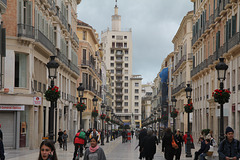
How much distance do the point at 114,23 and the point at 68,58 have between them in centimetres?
11325

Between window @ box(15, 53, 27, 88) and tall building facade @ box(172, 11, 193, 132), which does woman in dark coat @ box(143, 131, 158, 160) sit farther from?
tall building facade @ box(172, 11, 193, 132)

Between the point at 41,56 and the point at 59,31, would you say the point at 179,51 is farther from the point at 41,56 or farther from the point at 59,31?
the point at 41,56

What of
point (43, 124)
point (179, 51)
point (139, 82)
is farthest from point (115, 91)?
point (43, 124)

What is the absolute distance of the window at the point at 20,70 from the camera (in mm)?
32969

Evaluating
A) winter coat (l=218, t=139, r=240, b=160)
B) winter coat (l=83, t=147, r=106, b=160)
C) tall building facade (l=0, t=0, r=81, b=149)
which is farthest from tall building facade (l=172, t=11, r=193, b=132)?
winter coat (l=83, t=147, r=106, b=160)

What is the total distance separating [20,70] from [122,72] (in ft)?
423

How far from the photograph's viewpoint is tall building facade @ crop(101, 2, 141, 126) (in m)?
160

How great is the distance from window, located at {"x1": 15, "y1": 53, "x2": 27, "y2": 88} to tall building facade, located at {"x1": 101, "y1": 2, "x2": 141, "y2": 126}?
12582 centimetres

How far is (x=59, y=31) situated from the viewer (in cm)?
4550

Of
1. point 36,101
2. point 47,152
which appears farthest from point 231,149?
point 36,101

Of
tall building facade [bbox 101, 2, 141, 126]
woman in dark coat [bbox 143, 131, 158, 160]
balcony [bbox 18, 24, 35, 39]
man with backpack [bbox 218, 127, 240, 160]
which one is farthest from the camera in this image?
tall building facade [bbox 101, 2, 141, 126]

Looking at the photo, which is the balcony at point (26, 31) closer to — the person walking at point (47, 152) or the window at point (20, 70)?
the window at point (20, 70)

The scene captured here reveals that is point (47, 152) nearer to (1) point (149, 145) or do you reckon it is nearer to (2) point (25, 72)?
(1) point (149, 145)

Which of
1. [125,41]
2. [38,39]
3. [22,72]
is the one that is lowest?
[22,72]
